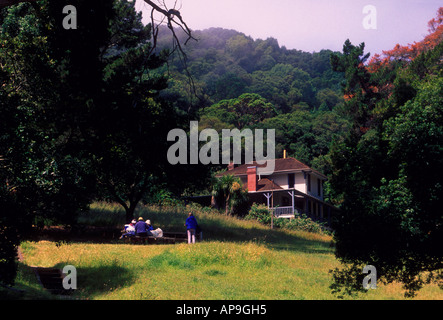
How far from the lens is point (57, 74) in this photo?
2133cm

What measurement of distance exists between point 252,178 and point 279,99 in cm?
5208

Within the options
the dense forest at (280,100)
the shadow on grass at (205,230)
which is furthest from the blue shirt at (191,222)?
the dense forest at (280,100)

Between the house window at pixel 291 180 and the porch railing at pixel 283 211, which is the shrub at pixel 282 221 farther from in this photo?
the house window at pixel 291 180

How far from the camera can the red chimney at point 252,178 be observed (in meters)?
53.0

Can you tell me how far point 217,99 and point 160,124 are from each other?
7747 centimetres

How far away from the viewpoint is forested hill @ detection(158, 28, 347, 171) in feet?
235

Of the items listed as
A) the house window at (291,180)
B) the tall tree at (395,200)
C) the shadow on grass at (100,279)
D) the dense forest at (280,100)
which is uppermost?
the dense forest at (280,100)

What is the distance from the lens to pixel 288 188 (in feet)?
172

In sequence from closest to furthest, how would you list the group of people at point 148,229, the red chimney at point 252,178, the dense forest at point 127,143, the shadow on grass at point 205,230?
the dense forest at point 127,143
the group of people at point 148,229
the shadow on grass at point 205,230
the red chimney at point 252,178

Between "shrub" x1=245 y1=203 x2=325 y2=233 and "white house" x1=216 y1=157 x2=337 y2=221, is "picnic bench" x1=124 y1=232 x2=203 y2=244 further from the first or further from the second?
"white house" x1=216 y1=157 x2=337 y2=221

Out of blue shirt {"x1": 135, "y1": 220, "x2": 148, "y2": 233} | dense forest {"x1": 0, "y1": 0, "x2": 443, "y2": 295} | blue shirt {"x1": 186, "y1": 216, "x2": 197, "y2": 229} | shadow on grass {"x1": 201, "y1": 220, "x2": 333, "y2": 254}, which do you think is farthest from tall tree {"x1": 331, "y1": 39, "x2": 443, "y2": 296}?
shadow on grass {"x1": 201, "y1": 220, "x2": 333, "y2": 254}

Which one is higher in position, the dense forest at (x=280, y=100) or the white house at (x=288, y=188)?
the dense forest at (x=280, y=100)

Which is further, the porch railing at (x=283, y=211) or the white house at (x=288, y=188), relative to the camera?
the white house at (x=288, y=188)

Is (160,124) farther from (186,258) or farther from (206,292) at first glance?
(206,292)
